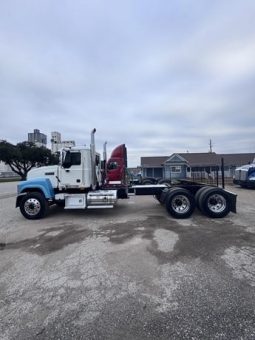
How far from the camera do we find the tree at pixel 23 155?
48938mm

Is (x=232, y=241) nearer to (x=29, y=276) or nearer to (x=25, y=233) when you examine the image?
(x=29, y=276)

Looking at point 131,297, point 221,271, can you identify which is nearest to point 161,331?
point 131,297

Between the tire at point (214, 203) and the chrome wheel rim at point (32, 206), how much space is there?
6049 millimetres

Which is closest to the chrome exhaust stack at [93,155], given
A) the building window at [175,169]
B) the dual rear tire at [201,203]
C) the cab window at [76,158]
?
the cab window at [76,158]

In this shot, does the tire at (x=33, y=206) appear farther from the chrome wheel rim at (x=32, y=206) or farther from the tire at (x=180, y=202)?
the tire at (x=180, y=202)

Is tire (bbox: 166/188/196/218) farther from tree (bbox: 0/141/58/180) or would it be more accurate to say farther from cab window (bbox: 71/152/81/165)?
tree (bbox: 0/141/58/180)

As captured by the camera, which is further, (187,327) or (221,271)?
(221,271)

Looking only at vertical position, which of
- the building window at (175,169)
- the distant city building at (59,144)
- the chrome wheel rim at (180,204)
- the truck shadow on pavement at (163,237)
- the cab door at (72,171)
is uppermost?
the distant city building at (59,144)

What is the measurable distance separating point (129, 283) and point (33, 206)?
644 centimetres

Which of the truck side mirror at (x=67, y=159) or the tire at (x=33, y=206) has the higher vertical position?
the truck side mirror at (x=67, y=159)

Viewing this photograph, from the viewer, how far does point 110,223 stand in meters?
8.52

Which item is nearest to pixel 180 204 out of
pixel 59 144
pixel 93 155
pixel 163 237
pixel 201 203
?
pixel 201 203

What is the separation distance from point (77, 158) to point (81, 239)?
12.5 ft

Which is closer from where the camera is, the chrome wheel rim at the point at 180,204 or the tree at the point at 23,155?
the chrome wheel rim at the point at 180,204
